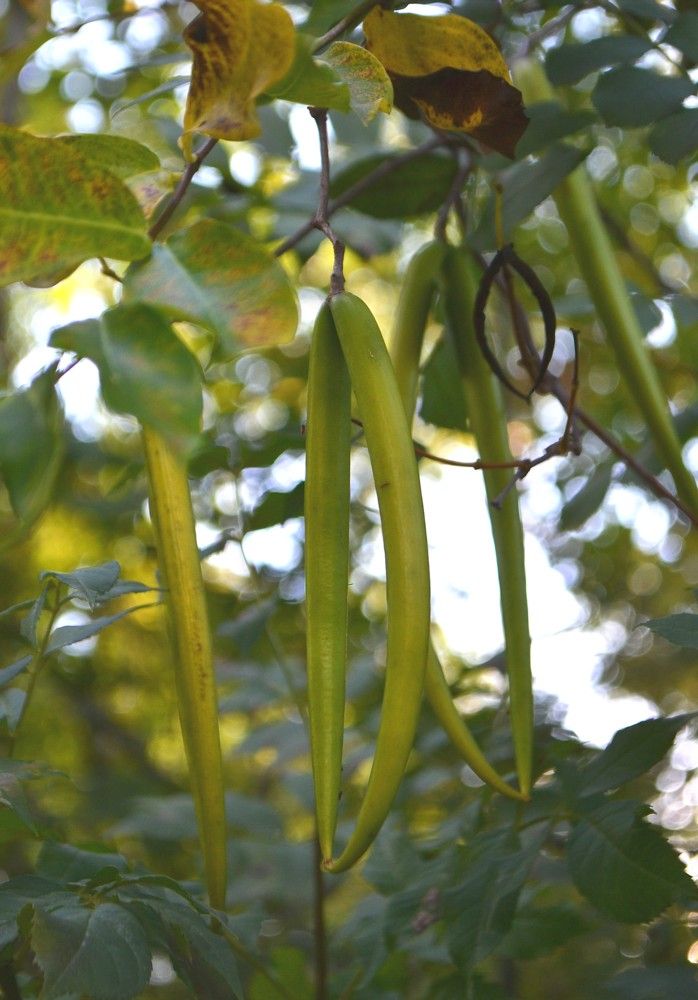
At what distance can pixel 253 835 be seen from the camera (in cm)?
139

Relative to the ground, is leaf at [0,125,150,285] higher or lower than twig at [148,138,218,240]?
lower

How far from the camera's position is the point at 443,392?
1002 millimetres

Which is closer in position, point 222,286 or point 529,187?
point 222,286

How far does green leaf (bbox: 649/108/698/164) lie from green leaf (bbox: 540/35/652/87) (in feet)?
0.24

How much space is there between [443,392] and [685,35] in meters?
0.38

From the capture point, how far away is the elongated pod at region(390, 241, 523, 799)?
0.62 metres

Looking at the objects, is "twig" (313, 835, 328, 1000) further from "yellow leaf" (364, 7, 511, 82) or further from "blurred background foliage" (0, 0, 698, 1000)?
"yellow leaf" (364, 7, 511, 82)

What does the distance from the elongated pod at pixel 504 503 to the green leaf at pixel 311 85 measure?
0.80ft

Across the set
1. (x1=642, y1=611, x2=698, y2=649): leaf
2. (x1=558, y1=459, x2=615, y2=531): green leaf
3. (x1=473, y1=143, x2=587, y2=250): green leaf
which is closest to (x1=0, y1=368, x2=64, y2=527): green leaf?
(x1=642, y1=611, x2=698, y2=649): leaf

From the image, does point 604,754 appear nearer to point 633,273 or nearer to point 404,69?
point 404,69

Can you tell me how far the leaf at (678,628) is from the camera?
629mm

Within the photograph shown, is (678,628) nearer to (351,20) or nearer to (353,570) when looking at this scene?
(351,20)

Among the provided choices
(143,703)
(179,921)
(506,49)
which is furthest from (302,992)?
(143,703)

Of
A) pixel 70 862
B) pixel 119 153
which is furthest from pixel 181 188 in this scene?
pixel 70 862
